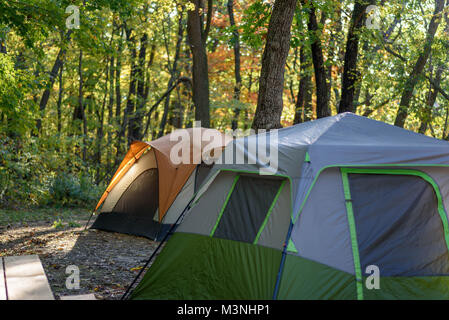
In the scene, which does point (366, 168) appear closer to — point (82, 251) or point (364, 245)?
point (364, 245)

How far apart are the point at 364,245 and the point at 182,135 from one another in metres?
5.05

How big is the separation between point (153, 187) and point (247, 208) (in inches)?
155

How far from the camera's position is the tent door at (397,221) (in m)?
4.16

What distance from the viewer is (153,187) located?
8328mm

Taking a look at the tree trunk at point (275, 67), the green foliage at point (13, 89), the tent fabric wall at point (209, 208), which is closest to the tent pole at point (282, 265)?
the tent fabric wall at point (209, 208)

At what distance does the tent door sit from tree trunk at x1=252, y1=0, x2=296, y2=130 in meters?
3.69

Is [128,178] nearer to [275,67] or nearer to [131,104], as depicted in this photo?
[275,67]

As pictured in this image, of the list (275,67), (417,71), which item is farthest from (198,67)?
(417,71)

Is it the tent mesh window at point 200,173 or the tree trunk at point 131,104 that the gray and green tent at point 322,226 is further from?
the tree trunk at point 131,104

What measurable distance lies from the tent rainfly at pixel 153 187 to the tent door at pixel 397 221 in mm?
4164

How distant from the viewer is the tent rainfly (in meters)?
8.07

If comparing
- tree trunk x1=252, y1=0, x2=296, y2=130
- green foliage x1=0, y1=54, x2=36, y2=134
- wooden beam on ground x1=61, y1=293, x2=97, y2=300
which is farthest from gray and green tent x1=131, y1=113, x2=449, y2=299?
green foliage x1=0, y1=54, x2=36, y2=134

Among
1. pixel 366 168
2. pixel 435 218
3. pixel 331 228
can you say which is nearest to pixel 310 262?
pixel 331 228

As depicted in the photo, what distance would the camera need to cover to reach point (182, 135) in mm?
8609
